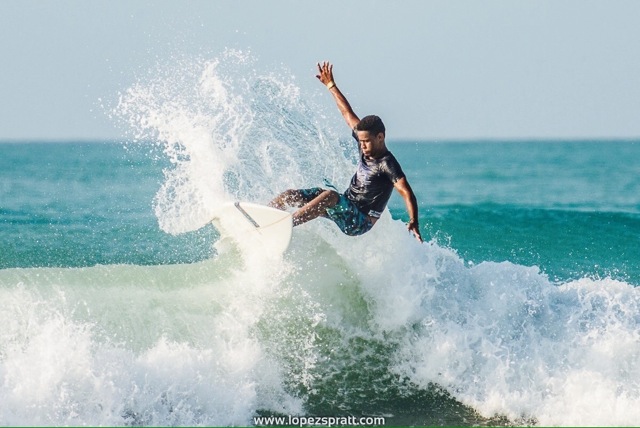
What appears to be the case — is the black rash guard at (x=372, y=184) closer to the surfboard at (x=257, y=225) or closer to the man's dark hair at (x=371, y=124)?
the man's dark hair at (x=371, y=124)

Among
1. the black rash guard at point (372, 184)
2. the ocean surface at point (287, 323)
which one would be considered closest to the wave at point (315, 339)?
the ocean surface at point (287, 323)

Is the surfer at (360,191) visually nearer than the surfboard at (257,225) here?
Yes

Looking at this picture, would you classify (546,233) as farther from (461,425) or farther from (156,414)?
(156,414)

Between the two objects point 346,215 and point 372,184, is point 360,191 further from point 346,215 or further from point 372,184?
point 346,215

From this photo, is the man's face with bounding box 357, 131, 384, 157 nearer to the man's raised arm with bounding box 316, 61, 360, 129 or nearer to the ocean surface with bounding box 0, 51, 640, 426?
the man's raised arm with bounding box 316, 61, 360, 129

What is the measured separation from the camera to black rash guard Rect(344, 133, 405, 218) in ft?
27.2

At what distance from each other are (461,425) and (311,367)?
1587 millimetres

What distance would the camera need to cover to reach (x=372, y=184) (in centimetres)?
846

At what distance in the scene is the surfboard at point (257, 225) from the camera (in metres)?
8.45

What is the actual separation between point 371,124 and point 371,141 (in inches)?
6.5

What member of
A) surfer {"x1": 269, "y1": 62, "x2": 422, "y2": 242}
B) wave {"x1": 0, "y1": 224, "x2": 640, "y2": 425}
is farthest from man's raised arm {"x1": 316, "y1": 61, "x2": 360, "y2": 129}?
wave {"x1": 0, "y1": 224, "x2": 640, "y2": 425}

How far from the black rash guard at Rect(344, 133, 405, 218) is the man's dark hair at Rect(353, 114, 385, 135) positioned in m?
0.20

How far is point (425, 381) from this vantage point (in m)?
8.70

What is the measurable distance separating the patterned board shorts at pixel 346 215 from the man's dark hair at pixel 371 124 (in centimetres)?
71
